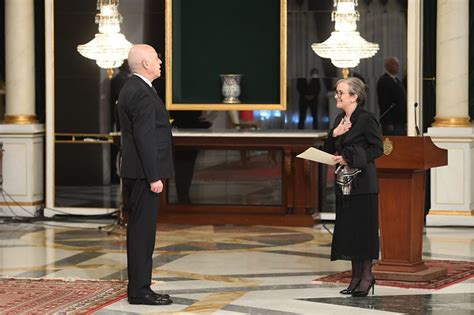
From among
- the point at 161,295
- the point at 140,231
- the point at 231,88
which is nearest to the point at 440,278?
the point at 161,295

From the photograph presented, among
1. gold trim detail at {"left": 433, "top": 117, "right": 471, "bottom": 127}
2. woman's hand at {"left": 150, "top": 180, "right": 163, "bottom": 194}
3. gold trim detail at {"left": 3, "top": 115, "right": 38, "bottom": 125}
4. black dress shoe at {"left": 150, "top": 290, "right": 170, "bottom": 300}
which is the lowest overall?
black dress shoe at {"left": 150, "top": 290, "right": 170, "bottom": 300}

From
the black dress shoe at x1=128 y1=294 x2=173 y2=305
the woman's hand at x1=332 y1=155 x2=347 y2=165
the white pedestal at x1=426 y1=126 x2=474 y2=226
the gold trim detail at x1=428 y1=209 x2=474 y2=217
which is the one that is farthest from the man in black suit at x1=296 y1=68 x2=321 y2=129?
the black dress shoe at x1=128 y1=294 x2=173 y2=305

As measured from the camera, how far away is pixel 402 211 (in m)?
7.89

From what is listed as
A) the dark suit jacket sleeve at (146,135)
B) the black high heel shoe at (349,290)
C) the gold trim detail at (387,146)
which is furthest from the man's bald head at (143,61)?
the black high heel shoe at (349,290)

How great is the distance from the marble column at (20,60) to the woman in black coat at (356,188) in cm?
591

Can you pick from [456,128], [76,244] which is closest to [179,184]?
[76,244]

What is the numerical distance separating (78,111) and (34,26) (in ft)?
3.61

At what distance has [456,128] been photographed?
11.5m

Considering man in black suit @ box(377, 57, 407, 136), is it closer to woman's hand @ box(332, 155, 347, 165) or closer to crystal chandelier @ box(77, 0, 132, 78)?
crystal chandelier @ box(77, 0, 132, 78)

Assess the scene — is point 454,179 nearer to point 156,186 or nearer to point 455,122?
point 455,122

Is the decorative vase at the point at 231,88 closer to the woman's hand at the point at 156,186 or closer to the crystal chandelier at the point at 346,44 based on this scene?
the crystal chandelier at the point at 346,44

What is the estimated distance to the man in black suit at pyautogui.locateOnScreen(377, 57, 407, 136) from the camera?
38.5 feet

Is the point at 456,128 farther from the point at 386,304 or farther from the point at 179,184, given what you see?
the point at 386,304

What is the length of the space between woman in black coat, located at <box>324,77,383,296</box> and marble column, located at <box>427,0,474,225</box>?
4.31 m
